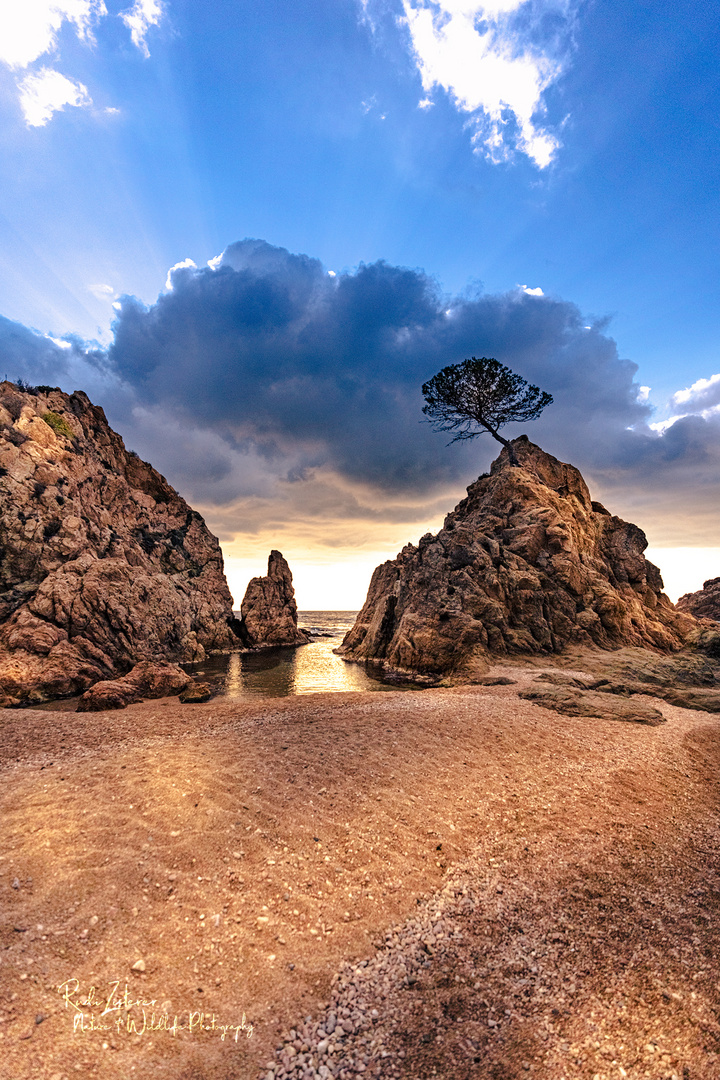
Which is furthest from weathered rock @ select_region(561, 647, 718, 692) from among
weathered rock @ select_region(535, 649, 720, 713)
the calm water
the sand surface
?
the sand surface

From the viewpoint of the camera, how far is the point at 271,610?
59.8 metres

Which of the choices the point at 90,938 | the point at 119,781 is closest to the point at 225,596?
the point at 119,781

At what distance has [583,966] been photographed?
5.02m

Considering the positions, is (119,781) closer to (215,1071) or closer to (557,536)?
(215,1071)

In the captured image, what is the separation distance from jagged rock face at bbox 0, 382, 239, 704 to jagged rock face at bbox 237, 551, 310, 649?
8.15 metres

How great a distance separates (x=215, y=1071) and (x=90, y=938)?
2.52m

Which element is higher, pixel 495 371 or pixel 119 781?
pixel 495 371

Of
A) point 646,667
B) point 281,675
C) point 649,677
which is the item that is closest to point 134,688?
point 281,675

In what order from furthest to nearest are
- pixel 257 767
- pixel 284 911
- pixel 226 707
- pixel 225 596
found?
pixel 225 596 < pixel 226 707 < pixel 257 767 < pixel 284 911

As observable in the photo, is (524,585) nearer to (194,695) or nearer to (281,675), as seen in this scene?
(281,675)

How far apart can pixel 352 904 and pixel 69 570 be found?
29.7 meters

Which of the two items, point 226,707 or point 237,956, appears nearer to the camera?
point 237,956

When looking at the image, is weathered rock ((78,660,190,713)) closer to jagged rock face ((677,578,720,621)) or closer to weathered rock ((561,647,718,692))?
weathered rock ((561,647,718,692))

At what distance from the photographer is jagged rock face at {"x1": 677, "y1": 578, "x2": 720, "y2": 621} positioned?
55.8 metres
